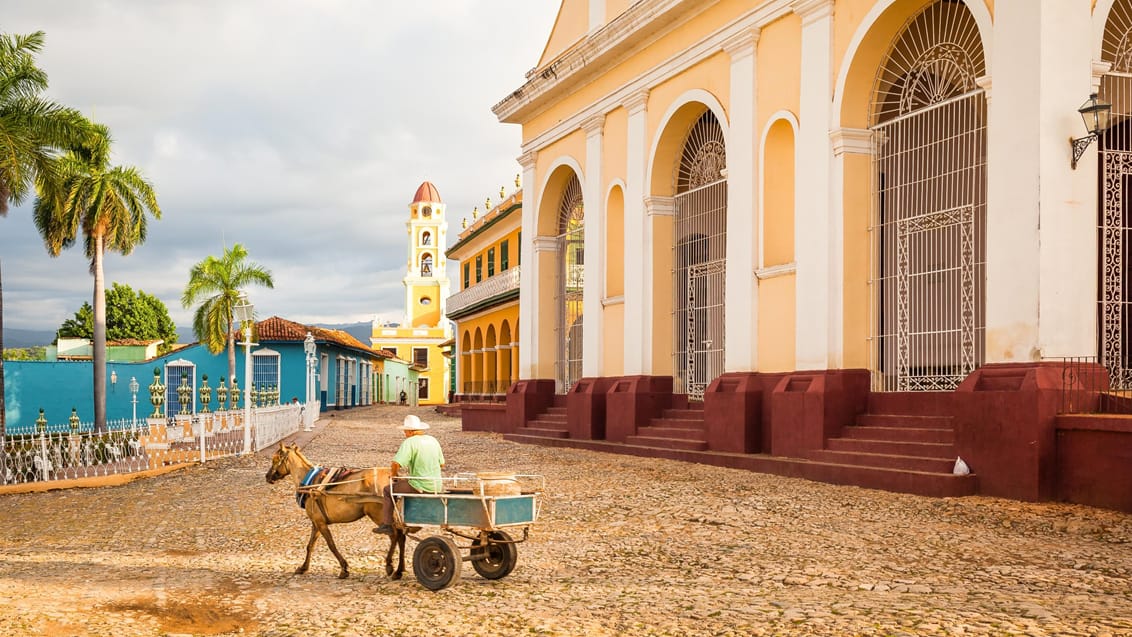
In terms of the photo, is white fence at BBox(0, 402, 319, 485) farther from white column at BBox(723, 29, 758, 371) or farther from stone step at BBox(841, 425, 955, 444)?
stone step at BBox(841, 425, 955, 444)

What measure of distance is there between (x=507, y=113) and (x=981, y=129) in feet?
42.5

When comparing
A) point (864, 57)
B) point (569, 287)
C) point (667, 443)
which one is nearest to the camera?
point (864, 57)

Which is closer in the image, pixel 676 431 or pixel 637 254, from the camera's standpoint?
pixel 676 431

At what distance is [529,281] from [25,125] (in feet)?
32.0

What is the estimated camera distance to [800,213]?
43.2 feet

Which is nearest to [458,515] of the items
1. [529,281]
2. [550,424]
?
[550,424]

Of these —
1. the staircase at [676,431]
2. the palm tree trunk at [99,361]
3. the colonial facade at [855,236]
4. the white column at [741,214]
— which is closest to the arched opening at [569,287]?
the colonial facade at [855,236]

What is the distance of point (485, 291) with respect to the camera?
3459 centimetres

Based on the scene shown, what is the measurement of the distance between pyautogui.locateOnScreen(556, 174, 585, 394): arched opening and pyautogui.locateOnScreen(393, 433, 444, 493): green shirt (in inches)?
580

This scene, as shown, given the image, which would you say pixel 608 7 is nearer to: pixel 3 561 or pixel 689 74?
pixel 689 74

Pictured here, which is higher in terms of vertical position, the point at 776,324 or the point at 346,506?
the point at 776,324

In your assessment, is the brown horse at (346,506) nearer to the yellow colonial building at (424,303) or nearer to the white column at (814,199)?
the white column at (814,199)

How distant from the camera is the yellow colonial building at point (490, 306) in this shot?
Result: 3291 cm

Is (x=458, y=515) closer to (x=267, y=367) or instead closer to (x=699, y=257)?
(x=699, y=257)
